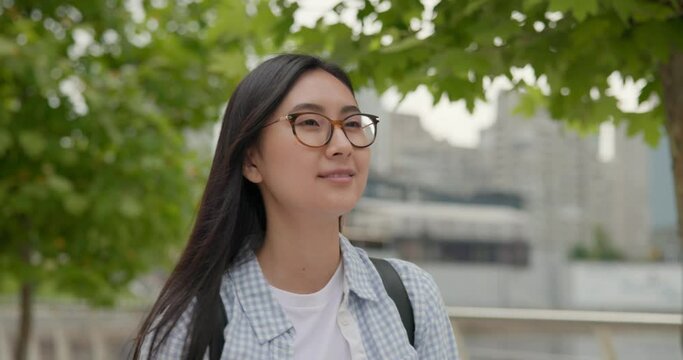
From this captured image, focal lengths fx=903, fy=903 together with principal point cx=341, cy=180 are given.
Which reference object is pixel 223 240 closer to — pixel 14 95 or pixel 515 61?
pixel 515 61

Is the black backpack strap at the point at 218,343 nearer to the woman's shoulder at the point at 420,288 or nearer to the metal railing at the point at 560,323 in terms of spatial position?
the woman's shoulder at the point at 420,288

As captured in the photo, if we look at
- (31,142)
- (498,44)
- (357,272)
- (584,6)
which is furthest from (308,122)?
(31,142)

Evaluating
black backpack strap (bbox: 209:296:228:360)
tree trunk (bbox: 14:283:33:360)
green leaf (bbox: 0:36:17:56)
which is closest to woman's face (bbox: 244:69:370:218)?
black backpack strap (bbox: 209:296:228:360)

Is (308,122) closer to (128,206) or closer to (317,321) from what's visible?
(317,321)

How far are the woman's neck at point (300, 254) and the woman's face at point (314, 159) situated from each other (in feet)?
0.13

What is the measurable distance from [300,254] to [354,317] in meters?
0.14

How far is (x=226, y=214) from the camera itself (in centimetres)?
154

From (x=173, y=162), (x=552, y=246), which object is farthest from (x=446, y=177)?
(x=173, y=162)

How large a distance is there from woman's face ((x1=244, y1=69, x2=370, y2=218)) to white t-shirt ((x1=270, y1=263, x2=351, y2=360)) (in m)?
0.14

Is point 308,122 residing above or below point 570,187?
above

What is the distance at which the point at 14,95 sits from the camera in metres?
4.80

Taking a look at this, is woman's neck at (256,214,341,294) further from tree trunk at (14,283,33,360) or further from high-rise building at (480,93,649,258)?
high-rise building at (480,93,649,258)

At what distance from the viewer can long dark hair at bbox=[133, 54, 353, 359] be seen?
142cm

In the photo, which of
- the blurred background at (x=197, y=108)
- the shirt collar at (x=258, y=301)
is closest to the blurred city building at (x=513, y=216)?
the blurred background at (x=197, y=108)
